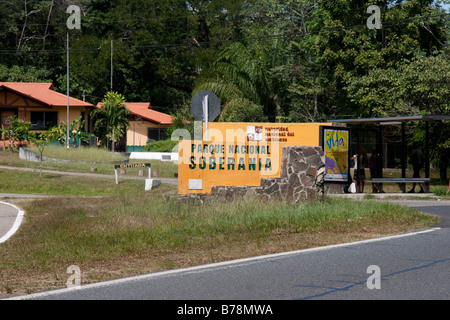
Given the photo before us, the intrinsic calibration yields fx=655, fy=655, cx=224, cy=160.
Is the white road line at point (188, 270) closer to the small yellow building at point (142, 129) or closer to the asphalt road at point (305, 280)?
the asphalt road at point (305, 280)

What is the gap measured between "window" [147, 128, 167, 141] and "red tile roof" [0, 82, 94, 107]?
9858 mm

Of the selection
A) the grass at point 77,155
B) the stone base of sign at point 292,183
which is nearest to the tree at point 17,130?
the grass at point 77,155

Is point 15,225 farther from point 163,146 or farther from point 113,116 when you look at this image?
point 113,116

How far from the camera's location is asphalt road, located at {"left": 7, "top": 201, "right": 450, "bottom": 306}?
24.5 ft

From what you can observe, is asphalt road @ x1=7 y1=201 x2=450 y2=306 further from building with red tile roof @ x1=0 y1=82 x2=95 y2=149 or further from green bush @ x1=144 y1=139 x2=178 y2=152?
building with red tile roof @ x1=0 y1=82 x2=95 y2=149

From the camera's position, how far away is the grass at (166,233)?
9.64 m

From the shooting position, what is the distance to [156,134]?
207ft

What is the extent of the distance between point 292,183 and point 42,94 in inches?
1595

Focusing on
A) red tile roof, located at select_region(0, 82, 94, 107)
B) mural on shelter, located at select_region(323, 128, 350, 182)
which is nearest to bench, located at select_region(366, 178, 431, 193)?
mural on shelter, located at select_region(323, 128, 350, 182)

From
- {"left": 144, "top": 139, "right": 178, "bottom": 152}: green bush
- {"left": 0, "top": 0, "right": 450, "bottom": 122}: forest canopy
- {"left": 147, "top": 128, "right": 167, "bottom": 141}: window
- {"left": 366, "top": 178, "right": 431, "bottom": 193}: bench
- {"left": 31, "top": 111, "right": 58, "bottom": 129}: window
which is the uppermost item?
{"left": 0, "top": 0, "right": 450, "bottom": 122}: forest canopy

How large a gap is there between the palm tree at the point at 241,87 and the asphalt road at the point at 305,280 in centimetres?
3354

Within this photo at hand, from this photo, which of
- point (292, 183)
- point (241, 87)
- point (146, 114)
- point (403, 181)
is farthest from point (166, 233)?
point (146, 114)
